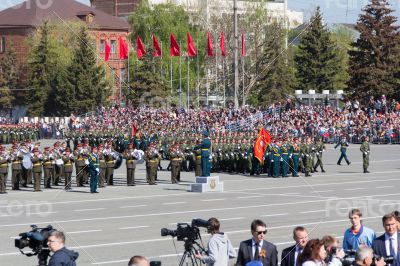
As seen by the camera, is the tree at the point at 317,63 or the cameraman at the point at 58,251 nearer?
the cameraman at the point at 58,251

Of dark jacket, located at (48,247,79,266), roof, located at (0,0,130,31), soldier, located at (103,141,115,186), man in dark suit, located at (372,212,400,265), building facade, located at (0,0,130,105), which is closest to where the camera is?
dark jacket, located at (48,247,79,266)

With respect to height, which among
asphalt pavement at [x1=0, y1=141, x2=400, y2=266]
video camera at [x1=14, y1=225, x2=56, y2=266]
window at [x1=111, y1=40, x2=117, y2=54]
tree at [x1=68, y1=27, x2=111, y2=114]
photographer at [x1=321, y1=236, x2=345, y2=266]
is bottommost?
asphalt pavement at [x1=0, y1=141, x2=400, y2=266]

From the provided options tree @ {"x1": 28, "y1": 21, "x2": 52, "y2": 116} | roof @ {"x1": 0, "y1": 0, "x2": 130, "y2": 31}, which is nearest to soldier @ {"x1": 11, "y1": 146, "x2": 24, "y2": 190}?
tree @ {"x1": 28, "y1": 21, "x2": 52, "y2": 116}

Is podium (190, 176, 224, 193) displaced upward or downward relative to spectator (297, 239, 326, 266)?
downward

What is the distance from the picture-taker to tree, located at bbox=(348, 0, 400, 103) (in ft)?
Answer: 233

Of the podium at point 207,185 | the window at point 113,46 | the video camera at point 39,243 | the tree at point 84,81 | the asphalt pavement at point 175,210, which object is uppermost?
the window at point 113,46

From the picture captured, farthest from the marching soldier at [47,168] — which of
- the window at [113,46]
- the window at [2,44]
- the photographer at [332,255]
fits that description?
the window at [113,46]

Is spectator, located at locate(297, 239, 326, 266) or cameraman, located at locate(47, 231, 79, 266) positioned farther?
cameraman, located at locate(47, 231, 79, 266)

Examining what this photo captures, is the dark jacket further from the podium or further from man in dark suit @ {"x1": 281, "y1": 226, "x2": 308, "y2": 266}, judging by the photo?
the podium

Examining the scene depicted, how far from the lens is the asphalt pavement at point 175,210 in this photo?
20.2m

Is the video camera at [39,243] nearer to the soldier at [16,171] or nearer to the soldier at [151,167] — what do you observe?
the soldier at [16,171]

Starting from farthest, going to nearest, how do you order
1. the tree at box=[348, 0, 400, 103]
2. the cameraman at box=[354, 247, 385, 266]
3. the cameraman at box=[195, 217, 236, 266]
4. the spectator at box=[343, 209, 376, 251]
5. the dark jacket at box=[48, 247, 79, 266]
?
the tree at box=[348, 0, 400, 103] < the spectator at box=[343, 209, 376, 251] < the cameraman at box=[195, 217, 236, 266] < the dark jacket at box=[48, 247, 79, 266] < the cameraman at box=[354, 247, 385, 266]

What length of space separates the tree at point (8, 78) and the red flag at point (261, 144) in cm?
5868

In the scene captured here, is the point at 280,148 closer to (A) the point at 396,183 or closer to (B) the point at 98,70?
(A) the point at 396,183
